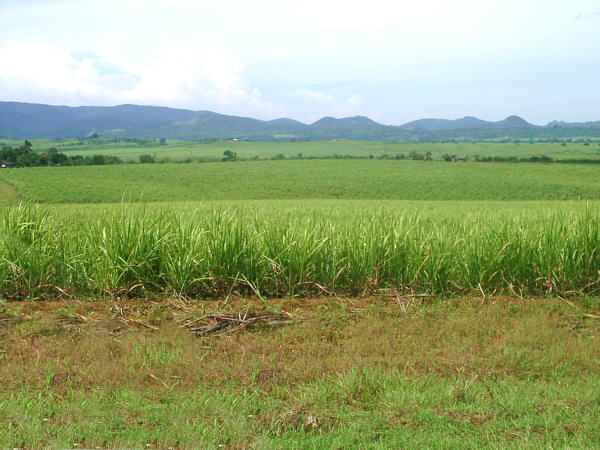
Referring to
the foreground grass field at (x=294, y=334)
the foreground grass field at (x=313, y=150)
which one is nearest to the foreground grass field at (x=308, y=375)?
the foreground grass field at (x=294, y=334)

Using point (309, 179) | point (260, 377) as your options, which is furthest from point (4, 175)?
point (260, 377)

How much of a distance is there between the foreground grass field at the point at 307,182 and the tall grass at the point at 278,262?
3141 cm

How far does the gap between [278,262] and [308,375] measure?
75.4 inches

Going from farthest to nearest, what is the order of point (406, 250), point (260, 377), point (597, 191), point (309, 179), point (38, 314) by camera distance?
point (309, 179), point (597, 191), point (406, 250), point (38, 314), point (260, 377)

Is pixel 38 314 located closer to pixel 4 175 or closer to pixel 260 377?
pixel 260 377

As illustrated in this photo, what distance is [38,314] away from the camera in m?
4.22

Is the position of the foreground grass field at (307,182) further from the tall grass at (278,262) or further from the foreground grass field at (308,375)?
the foreground grass field at (308,375)

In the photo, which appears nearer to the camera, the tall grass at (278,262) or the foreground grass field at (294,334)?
the foreground grass field at (294,334)

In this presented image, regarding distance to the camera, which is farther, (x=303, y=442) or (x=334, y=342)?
(x=334, y=342)

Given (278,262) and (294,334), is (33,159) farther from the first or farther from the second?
(294,334)

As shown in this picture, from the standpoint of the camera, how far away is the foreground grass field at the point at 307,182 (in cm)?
3878

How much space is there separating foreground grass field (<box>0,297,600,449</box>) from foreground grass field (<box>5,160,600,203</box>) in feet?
108

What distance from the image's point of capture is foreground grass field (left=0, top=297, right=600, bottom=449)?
2480mm

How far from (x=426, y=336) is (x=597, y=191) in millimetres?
43985
